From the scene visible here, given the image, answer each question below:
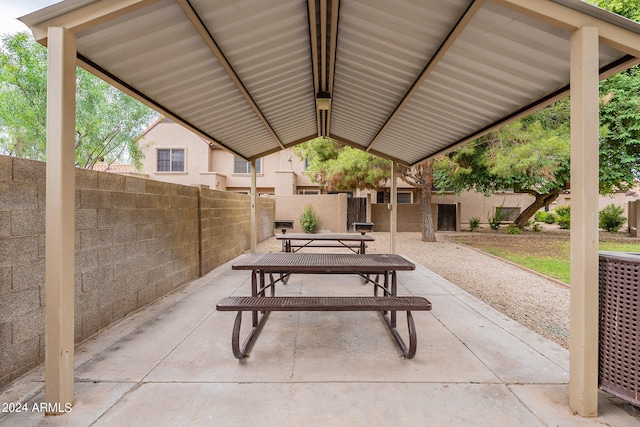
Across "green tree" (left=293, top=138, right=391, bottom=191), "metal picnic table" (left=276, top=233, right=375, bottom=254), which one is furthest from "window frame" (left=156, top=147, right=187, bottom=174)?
"metal picnic table" (left=276, top=233, right=375, bottom=254)

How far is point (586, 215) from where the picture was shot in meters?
2.18

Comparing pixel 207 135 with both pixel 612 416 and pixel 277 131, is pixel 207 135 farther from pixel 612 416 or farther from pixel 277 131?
pixel 612 416

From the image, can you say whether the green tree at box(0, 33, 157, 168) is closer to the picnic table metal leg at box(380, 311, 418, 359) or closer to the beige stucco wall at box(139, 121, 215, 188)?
the beige stucco wall at box(139, 121, 215, 188)

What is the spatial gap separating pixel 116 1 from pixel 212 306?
12.0 ft

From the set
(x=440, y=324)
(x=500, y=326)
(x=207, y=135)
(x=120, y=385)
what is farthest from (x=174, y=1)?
(x=500, y=326)

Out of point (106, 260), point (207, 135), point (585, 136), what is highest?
point (207, 135)

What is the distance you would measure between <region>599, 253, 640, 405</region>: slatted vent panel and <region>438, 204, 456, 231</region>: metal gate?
16823mm

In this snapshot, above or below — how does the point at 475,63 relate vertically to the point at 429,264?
above

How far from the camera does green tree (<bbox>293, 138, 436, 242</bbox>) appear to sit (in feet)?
40.3

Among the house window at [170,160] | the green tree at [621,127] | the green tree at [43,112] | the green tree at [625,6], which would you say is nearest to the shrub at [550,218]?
the green tree at [621,127]

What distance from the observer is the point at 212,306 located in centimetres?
453

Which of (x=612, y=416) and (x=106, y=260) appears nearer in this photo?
(x=612, y=416)

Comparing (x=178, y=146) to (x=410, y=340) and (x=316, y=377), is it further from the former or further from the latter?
(x=410, y=340)

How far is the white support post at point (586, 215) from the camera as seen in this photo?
2.17 m
